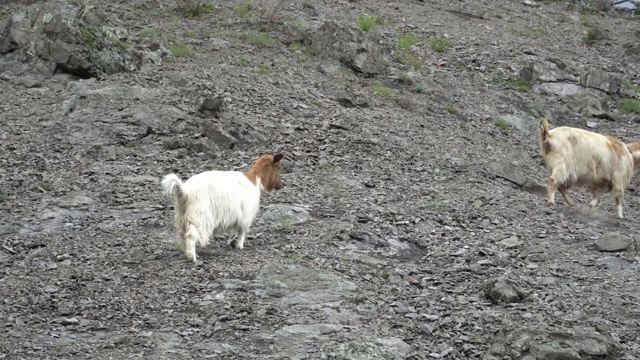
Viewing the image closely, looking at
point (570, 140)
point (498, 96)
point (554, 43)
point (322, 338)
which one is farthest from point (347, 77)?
point (322, 338)

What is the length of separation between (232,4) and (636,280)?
63.2 ft

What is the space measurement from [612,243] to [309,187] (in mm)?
5329

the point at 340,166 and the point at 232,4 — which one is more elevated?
the point at 232,4

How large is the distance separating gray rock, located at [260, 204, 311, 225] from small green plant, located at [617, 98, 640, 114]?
48.9 feet

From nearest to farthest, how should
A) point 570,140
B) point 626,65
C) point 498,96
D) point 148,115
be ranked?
point 570,140
point 148,115
point 498,96
point 626,65

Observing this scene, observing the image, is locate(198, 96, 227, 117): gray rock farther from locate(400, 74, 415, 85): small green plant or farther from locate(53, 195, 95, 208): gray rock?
locate(400, 74, 415, 85): small green plant

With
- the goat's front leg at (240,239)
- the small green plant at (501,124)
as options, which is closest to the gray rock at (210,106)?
the goat's front leg at (240,239)

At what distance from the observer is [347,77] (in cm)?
2234

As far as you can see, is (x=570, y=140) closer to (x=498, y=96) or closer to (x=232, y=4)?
(x=498, y=96)

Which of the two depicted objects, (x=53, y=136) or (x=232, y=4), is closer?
(x=53, y=136)

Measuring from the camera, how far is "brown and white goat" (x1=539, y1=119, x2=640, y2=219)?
50.4 ft

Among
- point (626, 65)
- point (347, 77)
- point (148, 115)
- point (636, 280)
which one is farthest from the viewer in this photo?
point (626, 65)

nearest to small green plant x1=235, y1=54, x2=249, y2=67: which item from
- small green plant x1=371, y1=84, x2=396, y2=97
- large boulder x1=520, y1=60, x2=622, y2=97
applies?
small green plant x1=371, y1=84, x2=396, y2=97

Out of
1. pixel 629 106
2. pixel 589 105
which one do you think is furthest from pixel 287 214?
pixel 629 106
